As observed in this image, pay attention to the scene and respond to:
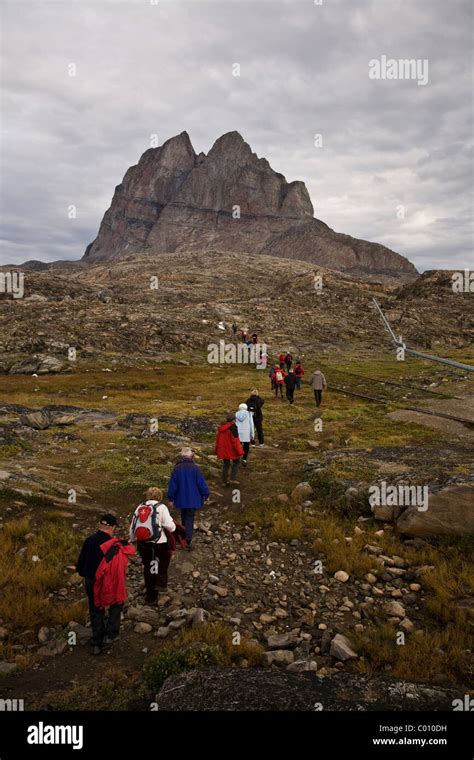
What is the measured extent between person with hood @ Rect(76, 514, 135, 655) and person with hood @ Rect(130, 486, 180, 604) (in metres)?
0.80

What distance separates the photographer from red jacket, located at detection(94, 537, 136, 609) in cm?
612

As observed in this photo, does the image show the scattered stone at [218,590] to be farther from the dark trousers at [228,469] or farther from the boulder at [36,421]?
the boulder at [36,421]

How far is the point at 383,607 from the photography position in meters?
7.19

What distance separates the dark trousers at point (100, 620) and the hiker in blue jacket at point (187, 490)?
2738 millimetres

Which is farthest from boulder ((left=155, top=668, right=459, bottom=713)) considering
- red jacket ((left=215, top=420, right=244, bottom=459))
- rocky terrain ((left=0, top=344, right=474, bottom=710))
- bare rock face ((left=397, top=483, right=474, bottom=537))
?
red jacket ((left=215, top=420, right=244, bottom=459))

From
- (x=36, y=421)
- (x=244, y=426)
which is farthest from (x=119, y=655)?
(x=36, y=421)

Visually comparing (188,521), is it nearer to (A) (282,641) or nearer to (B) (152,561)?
(B) (152,561)

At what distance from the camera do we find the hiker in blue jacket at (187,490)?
8953 mm

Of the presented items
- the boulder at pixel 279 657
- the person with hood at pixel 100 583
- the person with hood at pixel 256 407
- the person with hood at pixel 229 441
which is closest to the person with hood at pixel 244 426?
the person with hood at pixel 229 441

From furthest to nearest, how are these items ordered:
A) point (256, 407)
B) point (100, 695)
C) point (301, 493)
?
point (256, 407) < point (301, 493) < point (100, 695)

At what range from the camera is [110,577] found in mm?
6141

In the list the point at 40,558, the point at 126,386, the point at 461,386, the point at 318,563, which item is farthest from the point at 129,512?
the point at 461,386

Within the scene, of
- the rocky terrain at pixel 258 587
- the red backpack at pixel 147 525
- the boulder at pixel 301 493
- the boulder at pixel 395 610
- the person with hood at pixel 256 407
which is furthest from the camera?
the person with hood at pixel 256 407

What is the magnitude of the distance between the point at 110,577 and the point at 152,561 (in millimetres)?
1282
